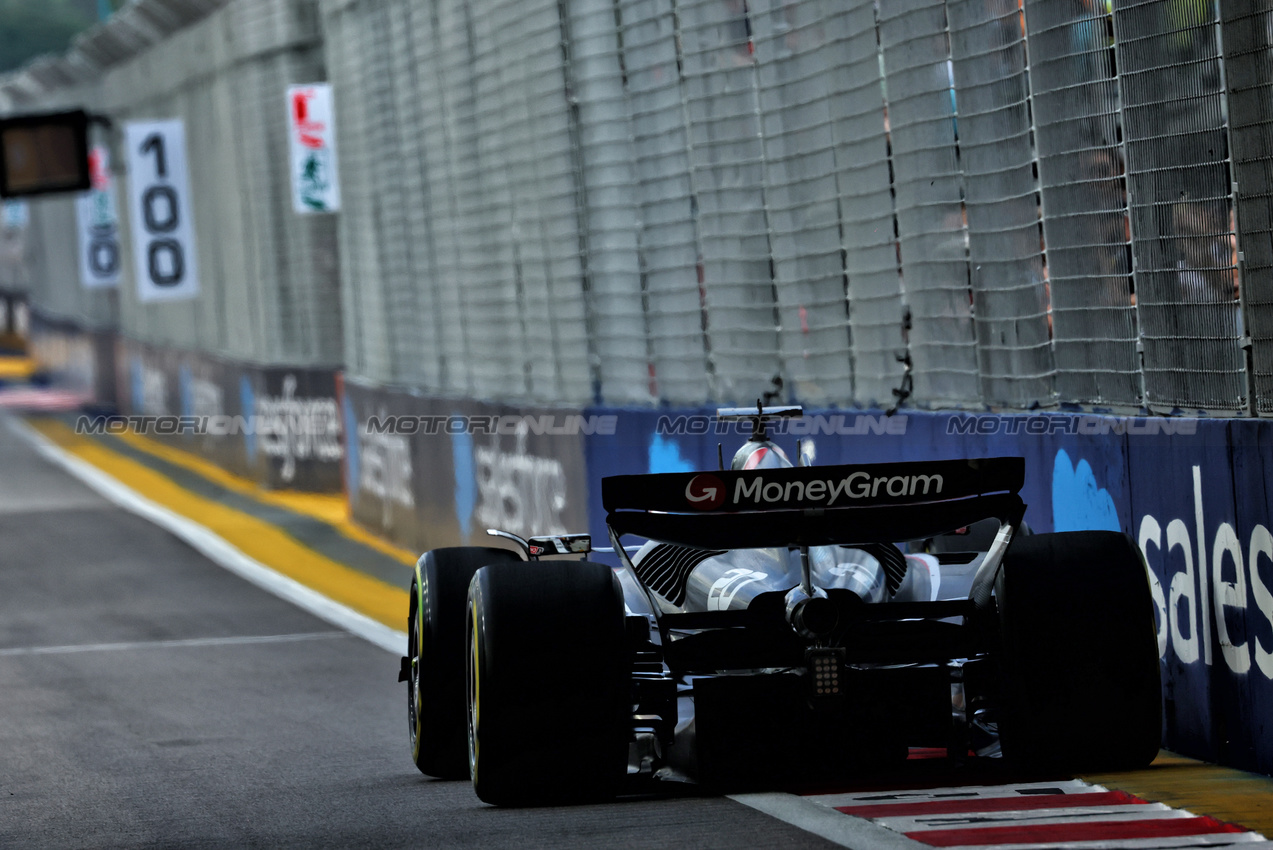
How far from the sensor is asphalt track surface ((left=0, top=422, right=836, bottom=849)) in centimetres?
645

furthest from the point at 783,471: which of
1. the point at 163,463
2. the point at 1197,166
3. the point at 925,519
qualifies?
the point at 163,463

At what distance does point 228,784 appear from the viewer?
25.7 ft

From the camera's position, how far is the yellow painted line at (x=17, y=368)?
48938 mm

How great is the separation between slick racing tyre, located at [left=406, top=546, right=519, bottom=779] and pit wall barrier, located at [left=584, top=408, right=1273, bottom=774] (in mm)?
2101

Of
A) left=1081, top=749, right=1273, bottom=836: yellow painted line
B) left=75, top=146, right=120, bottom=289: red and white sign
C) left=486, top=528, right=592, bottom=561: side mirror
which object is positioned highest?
left=75, top=146, right=120, bottom=289: red and white sign

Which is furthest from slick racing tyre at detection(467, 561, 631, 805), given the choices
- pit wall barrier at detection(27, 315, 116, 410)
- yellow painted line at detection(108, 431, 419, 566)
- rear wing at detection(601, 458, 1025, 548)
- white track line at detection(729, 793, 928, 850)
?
pit wall barrier at detection(27, 315, 116, 410)

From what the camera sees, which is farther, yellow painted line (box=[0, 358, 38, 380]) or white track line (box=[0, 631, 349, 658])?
yellow painted line (box=[0, 358, 38, 380])

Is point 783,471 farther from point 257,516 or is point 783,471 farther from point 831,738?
point 257,516

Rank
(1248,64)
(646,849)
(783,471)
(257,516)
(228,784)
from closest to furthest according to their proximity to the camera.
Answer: (646,849) < (783,471) < (1248,64) < (228,784) < (257,516)

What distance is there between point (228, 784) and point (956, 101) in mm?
4360

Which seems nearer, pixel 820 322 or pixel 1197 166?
pixel 1197 166

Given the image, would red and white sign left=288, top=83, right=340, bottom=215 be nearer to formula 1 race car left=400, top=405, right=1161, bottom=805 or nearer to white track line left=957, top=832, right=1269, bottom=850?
formula 1 race car left=400, top=405, right=1161, bottom=805

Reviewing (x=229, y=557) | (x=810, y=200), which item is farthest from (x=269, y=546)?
(x=810, y=200)

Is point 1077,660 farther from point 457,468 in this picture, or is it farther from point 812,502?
point 457,468
